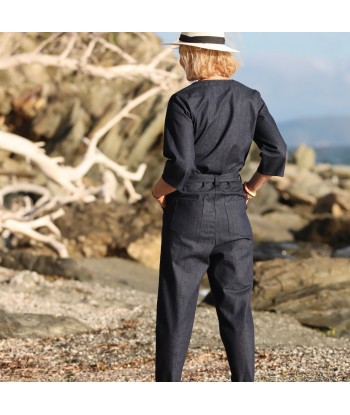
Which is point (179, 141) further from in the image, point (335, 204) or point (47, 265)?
point (335, 204)

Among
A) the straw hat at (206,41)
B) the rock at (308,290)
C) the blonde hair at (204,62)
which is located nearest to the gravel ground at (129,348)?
the rock at (308,290)

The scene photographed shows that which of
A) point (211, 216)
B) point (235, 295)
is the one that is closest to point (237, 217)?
point (211, 216)

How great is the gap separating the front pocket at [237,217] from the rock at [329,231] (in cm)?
1677

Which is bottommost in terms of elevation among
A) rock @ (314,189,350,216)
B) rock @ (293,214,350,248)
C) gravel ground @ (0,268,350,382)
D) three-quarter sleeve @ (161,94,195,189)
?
gravel ground @ (0,268,350,382)

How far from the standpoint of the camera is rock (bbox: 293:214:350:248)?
70.8 ft

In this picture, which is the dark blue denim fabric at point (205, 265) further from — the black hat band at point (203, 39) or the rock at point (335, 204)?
the rock at point (335, 204)

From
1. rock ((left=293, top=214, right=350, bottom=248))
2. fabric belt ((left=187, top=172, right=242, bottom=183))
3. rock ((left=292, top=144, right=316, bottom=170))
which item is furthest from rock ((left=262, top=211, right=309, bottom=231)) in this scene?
rock ((left=292, top=144, right=316, bottom=170))

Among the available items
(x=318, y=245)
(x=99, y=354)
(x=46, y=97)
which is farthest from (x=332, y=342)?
(x=46, y=97)

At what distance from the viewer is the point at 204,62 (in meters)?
4.76

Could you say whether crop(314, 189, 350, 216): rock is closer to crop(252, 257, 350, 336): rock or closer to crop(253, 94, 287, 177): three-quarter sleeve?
crop(252, 257, 350, 336): rock

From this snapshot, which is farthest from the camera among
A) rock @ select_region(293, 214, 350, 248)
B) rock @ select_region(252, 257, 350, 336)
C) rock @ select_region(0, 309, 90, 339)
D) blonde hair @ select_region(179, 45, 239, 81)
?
rock @ select_region(293, 214, 350, 248)

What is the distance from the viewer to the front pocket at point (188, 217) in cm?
477

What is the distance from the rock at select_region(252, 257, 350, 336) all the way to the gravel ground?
0.69 ft

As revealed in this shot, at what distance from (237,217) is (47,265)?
24.3 feet
